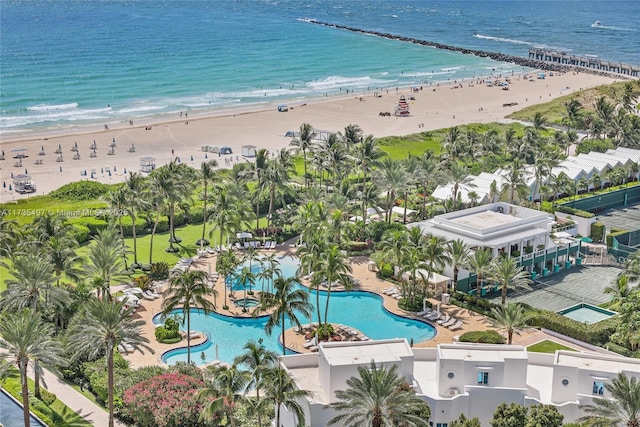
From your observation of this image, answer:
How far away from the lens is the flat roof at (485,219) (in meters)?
59.7

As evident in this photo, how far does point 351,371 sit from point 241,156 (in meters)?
58.9

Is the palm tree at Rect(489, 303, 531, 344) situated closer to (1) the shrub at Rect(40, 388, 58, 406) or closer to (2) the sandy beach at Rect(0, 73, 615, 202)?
(1) the shrub at Rect(40, 388, 58, 406)

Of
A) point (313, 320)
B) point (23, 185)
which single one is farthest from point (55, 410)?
point (23, 185)

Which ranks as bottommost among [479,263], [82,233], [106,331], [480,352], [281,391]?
[82,233]

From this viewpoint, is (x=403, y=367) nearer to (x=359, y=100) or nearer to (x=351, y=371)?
(x=351, y=371)

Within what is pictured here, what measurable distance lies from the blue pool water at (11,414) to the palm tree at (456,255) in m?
27.4

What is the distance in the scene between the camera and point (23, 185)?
7881 cm

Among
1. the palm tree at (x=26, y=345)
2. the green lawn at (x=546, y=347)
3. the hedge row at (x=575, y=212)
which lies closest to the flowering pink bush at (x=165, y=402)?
the palm tree at (x=26, y=345)

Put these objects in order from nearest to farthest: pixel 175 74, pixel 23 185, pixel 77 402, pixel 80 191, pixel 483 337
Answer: pixel 77 402 → pixel 483 337 → pixel 80 191 → pixel 23 185 → pixel 175 74

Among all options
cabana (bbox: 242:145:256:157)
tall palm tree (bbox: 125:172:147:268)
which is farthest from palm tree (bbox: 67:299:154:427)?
cabana (bbox: 242:145:256:157)

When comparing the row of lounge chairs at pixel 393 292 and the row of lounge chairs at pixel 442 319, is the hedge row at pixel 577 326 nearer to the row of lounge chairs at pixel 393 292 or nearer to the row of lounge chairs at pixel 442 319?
the row of lounge chairs at pixel 442 319

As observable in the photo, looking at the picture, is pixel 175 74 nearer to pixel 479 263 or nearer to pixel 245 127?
pixel 245 127

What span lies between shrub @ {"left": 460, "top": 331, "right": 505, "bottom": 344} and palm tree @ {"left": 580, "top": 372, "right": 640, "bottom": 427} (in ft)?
41.3

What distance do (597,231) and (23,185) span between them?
5265 cm
